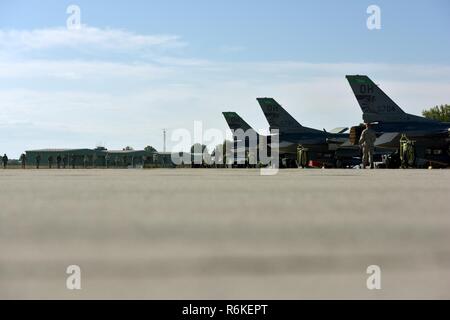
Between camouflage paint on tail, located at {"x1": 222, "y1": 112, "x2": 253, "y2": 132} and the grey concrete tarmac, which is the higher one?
camouflage paint on tail, located at {"x1": 222, "y1": 112, "x2": 253, "y2": 132}

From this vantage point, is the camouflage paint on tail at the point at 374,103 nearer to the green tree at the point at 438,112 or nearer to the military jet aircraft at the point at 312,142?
the military jet aircraft at the point at 312,142

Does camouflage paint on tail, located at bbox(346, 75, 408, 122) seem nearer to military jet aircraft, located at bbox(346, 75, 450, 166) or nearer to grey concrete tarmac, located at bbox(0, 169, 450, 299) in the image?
military jet aircraft, located at bbox(346, 75, 450, 166)

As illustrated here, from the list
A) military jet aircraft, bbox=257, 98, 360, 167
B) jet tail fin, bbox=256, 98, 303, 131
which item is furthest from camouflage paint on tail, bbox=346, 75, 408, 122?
jet tail fin, bbox=256, 98, 303, 131

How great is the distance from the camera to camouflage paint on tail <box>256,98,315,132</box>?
76.0m

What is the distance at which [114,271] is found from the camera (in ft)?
14.4

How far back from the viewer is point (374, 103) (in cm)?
5888

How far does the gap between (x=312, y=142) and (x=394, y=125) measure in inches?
651

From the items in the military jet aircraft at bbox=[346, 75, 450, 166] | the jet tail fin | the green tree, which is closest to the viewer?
the military jet aircraft at bbox=[346, 75, 450, 166]

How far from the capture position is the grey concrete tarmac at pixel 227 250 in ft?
12.9

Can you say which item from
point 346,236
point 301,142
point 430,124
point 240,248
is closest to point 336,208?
point 346,236

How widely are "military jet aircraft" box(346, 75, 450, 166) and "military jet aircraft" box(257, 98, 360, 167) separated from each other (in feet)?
38.0

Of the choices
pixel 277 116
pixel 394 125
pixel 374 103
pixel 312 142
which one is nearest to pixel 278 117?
pixel 277 116

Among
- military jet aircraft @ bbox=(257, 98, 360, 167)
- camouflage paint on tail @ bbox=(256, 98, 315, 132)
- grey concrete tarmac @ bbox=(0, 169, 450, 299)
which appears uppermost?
camouflage paint on tail @ bbox=(256, 98, 315, 132)

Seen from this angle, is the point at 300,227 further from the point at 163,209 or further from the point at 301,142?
the point at 301,142
